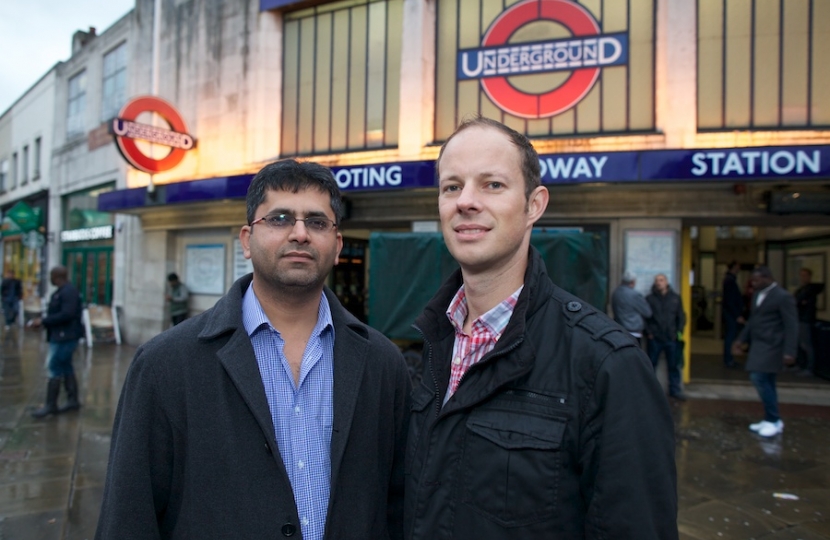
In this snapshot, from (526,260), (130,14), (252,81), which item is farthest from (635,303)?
(130,14)

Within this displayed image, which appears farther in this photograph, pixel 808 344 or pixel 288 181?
pixel 808 344

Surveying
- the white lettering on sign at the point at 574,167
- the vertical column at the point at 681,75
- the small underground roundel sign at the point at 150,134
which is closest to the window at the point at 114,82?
the small underground roundel sign at the point at 150,134

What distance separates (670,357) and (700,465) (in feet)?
10.7

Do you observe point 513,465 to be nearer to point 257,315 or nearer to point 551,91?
point 257,315

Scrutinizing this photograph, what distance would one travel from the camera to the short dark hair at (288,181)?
2.06m

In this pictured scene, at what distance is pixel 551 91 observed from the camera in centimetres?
905

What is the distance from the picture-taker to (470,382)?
1642mm

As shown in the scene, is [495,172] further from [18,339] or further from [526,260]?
[18,339]

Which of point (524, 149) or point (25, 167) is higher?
point (25, 167)

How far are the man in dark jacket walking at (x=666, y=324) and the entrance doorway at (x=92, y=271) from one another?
14003mm

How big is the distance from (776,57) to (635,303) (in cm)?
424

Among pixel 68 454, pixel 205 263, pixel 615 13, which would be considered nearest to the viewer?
pixel 68 454

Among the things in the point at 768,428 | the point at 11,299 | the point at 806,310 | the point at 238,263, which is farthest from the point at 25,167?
the point at 806,310

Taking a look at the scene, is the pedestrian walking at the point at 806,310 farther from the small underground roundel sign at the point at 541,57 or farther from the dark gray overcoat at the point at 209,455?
the dark gray overcoat at the point at 209,455
